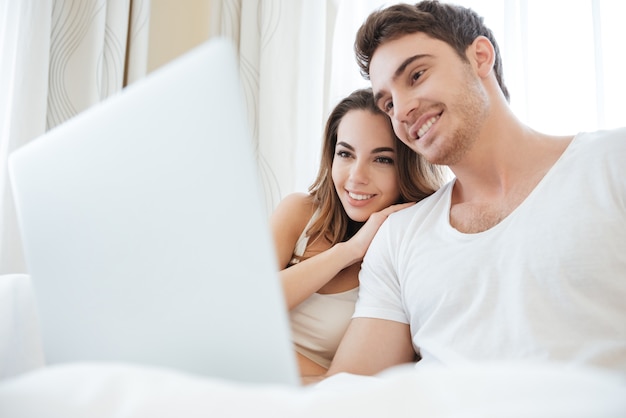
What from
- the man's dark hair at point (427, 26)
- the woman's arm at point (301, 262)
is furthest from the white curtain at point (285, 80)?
the man's dark hair at point (427, 26)

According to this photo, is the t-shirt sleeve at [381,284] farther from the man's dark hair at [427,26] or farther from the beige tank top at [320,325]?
the man's dark hair at [427,26]

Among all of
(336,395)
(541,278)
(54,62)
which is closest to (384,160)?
(541,278)

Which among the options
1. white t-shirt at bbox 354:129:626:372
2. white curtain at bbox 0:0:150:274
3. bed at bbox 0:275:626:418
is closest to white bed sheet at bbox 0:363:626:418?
bed at bbox 0:275:626:418

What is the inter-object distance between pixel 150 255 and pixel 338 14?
6.08ft

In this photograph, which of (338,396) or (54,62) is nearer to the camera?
(338,396)

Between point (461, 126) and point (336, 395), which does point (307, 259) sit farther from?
point (336, 395)

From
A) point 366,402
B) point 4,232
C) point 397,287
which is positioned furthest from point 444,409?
point 4,232

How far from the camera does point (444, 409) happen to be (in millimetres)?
345

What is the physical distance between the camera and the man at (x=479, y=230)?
40.6 inches

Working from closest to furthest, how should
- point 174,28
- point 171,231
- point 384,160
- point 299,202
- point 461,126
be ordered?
1. point 171,231
2. point 461,126
3. point 384,160
4. point 299,202
5. point 174,28

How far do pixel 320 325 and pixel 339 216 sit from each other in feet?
1.21

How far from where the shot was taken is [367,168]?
154 centimetres

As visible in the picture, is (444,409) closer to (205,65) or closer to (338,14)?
(205,65)

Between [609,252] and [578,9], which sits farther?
[578,9]
